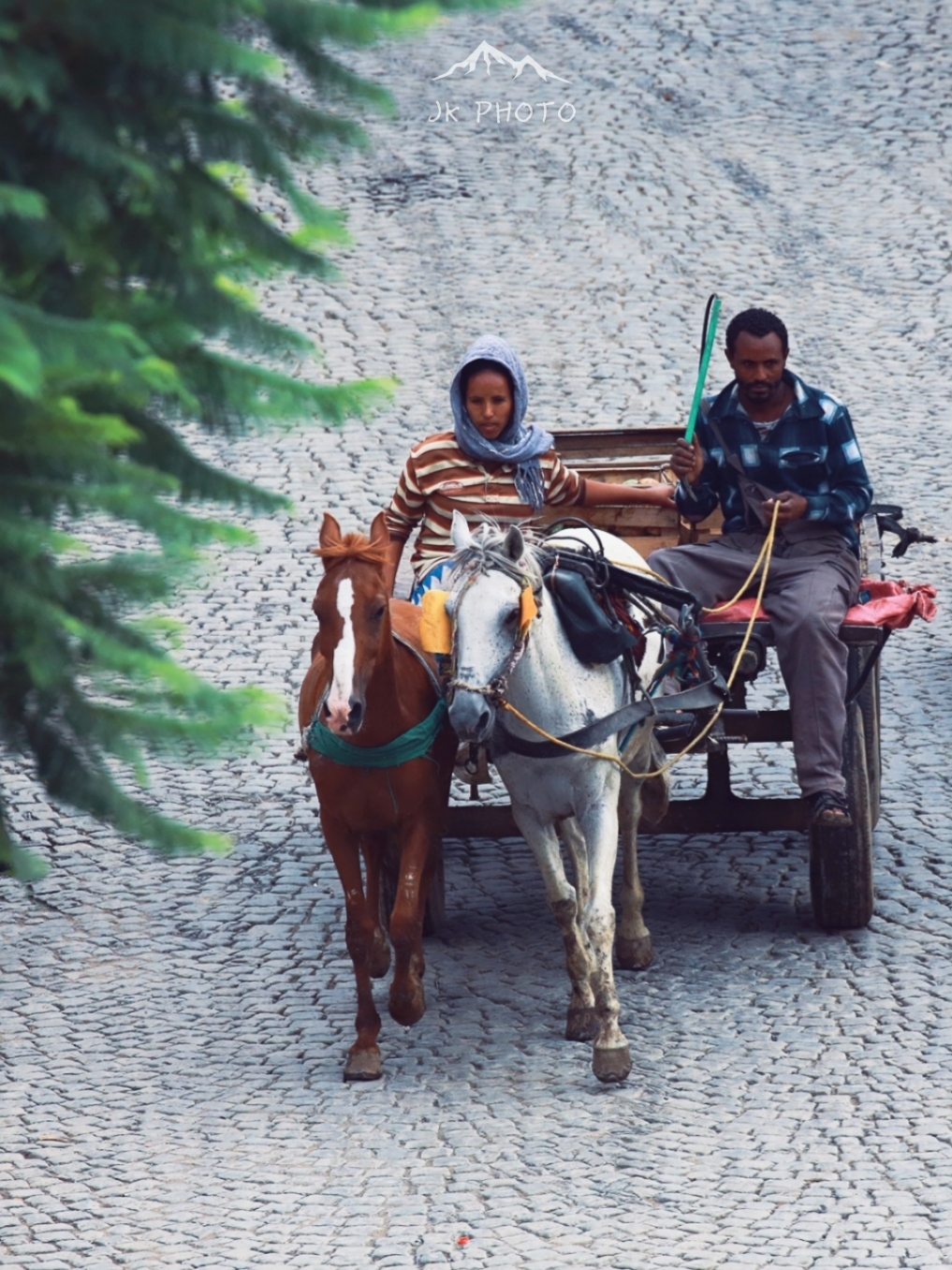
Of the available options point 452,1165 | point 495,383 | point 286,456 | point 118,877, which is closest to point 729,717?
point 495,383

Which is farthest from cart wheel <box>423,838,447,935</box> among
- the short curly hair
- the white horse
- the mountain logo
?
the mountain logo

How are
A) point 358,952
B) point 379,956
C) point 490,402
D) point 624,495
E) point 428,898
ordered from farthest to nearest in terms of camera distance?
point 624,495, point 428,898, point 490,402, point 379,956, point 358,952

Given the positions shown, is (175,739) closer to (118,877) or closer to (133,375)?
(133,375)

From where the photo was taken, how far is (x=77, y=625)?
120 inches

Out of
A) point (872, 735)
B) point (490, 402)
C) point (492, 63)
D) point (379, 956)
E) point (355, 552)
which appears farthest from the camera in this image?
point (492, 63)

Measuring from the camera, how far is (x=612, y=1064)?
5996 mm

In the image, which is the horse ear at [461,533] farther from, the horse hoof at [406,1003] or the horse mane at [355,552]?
the horse hoof at [406,1003]

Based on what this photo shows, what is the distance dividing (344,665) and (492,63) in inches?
516

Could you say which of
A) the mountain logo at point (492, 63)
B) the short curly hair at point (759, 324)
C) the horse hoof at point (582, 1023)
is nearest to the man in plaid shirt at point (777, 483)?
the short curly hair at point (759, 324)

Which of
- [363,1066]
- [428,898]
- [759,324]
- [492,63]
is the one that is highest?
[492,63]

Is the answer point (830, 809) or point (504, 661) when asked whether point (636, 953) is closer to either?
point (830, 809)

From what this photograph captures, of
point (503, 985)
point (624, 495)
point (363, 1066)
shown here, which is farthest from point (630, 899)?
point (624, 495)

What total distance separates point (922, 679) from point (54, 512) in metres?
7.18

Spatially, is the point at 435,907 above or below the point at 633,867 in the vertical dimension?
below
